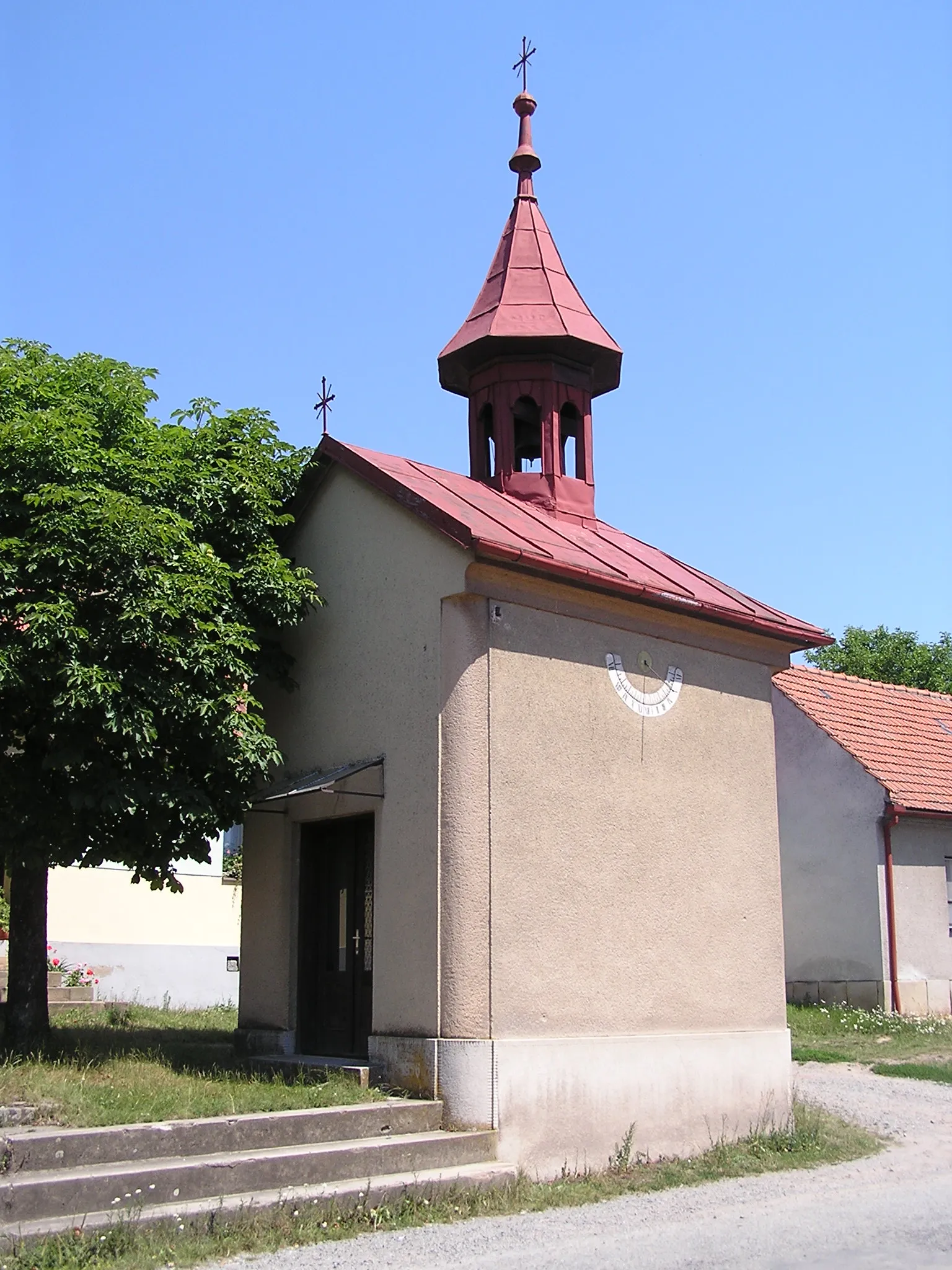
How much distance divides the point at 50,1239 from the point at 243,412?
272 inches

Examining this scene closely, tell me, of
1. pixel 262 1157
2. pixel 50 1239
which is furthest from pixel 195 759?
pixel 50 1239

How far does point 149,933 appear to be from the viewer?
65.1 ft

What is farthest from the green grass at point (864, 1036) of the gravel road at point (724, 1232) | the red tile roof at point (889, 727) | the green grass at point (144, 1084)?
the green grass at point (144, 1084)

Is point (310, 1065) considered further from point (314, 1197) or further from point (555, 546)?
point (555, 546)

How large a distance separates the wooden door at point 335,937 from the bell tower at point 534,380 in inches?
158

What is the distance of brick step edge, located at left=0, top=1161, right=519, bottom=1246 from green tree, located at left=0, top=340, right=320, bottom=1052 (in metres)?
3.25

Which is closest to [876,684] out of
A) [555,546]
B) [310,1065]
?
[555,546]

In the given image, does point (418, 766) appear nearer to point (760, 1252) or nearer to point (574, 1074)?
point (574, 1074)

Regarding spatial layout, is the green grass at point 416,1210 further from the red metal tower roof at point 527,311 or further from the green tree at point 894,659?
the green tree at point 894,659

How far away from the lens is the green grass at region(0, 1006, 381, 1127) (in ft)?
26.1

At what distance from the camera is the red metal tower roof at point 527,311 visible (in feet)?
43.0

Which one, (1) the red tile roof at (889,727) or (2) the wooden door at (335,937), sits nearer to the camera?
(2) the wooden door at (335,937)

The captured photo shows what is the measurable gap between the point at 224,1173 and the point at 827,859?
1370cm

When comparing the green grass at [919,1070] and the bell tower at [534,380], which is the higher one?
the bell tower at [534,380]
